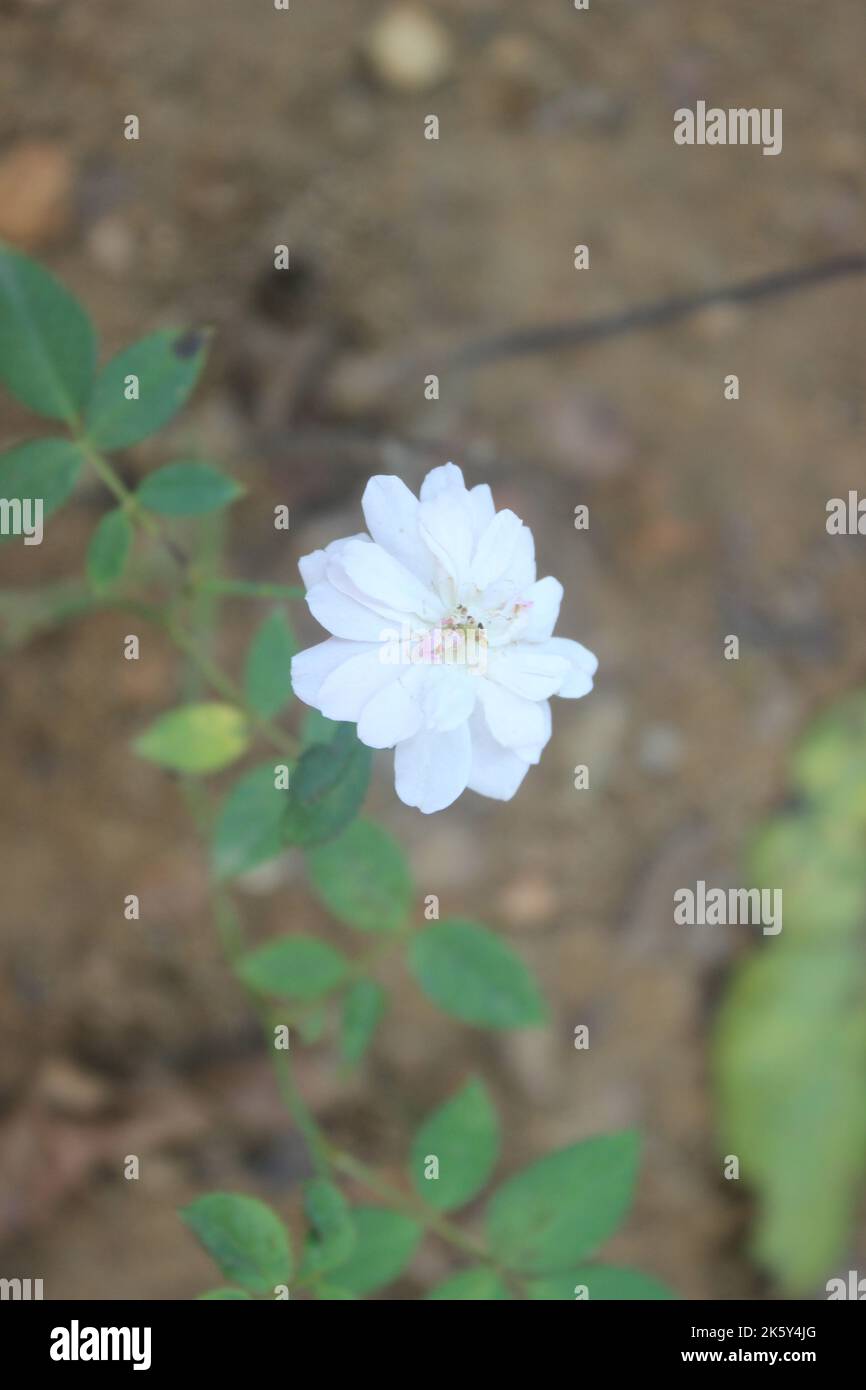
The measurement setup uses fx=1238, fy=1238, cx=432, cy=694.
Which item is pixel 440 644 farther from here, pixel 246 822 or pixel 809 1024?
pixel 809 1024

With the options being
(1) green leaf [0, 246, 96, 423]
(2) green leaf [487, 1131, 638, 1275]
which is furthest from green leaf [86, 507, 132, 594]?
(2) green leaf [487, 1131, 638, 1275]

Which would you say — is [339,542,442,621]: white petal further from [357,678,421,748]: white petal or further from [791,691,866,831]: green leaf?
[791,691,866,831]: green leaf

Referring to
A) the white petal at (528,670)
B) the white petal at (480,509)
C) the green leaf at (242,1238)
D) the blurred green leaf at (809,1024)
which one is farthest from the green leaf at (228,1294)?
the blurred green leaf at (809,1024)

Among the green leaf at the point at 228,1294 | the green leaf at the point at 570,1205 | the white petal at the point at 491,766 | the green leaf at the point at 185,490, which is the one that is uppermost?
the green leaf at the point at 185,490

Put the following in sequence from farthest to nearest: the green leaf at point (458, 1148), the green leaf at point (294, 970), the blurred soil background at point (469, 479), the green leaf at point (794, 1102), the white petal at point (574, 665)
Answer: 1. the green leaf at point (794, 1102)
2. the blurred soil background at point (469, 479)
3. the green leaf at point (294, 970)
4. the green leaf at point (458, 1148)
5. the white petal at point (574, 665)

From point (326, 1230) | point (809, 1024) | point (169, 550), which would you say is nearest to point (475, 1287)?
point (326, 1230)

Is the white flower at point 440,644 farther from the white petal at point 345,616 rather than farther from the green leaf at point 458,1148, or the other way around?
the green leaf at point 458,1148
